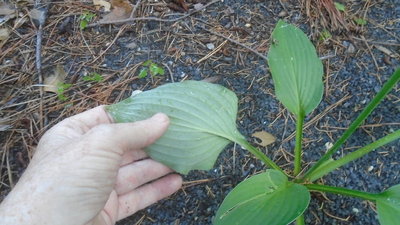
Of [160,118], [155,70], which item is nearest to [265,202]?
[160,118]

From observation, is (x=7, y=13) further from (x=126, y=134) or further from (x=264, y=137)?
(x=264, y=137)

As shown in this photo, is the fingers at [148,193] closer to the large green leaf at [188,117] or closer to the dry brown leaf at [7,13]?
the large green leaf at [188,117]

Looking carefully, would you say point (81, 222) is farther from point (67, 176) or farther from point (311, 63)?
point (311, 63)

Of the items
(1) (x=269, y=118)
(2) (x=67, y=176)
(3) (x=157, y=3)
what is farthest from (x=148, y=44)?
(2) (x=67, y=176)

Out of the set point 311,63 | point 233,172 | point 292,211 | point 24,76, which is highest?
point 311,63

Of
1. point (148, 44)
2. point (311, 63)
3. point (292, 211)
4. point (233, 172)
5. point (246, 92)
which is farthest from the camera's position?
point (148, 44)

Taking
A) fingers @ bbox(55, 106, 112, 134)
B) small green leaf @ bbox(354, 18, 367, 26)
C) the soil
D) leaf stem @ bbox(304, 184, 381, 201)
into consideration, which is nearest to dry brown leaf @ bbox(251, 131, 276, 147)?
the soil

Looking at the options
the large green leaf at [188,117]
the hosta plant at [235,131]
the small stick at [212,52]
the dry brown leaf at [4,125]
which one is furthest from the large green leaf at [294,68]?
the dry brown leaf at [4,125]
